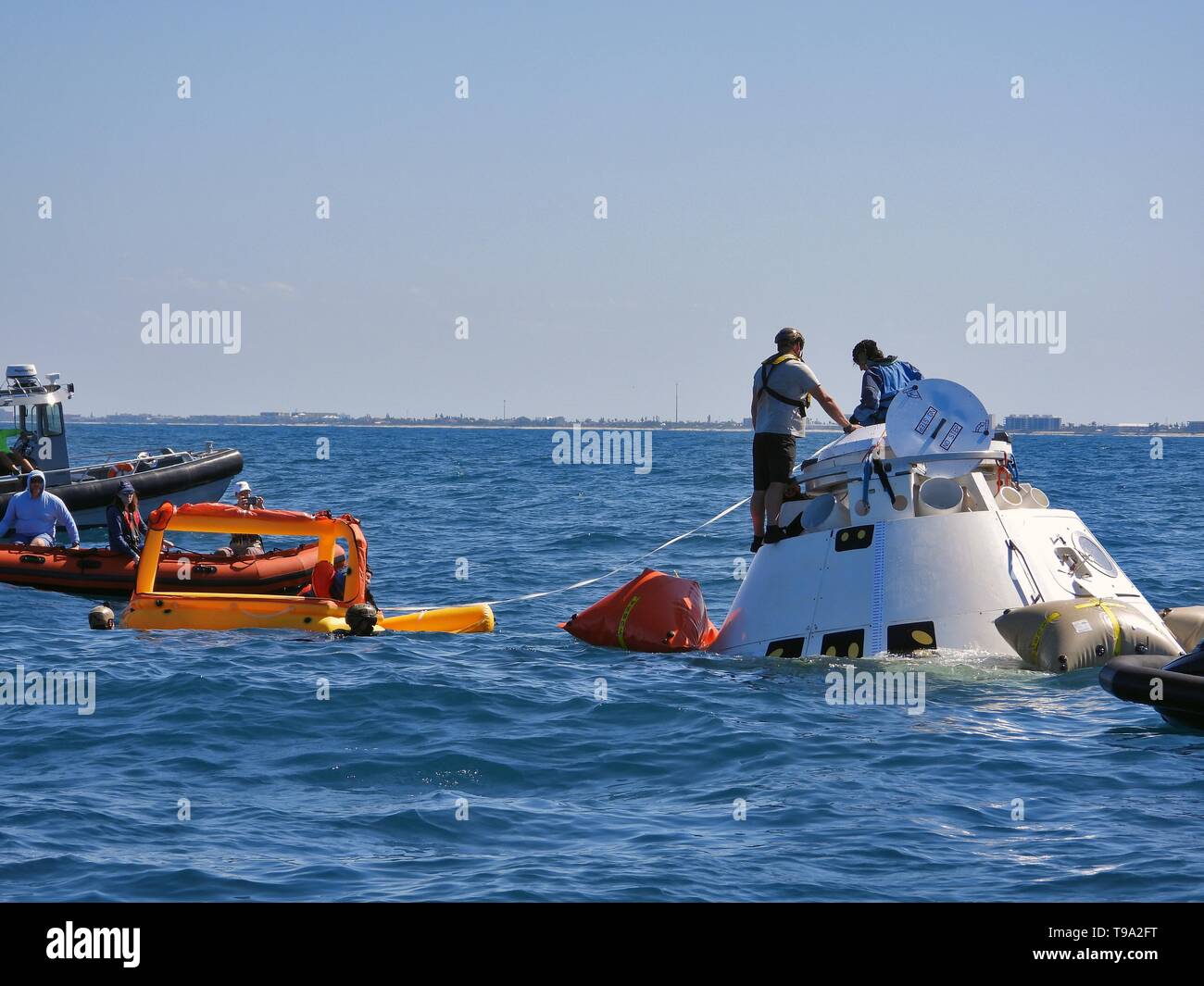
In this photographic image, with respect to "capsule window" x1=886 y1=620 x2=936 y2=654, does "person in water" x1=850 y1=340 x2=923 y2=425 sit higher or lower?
higher

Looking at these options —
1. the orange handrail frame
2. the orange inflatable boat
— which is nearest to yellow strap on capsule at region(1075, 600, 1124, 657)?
the orange handrail frame

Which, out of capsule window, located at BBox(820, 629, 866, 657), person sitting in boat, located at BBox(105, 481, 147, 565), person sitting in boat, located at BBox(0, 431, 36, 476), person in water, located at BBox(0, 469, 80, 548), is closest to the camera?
capsule window, located at BBox(820, 629, 866, 657)

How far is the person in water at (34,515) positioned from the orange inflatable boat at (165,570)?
0.58 meters

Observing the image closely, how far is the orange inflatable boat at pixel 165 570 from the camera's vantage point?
710 inches

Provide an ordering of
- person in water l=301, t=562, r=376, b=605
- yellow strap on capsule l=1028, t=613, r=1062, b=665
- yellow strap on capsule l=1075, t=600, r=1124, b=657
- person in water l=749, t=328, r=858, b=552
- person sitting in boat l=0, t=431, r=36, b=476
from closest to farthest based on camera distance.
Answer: yellow strap on capsule l=1028, t=613, r=1062, b=665, yellow strap on capsule l=1075, t=600, r=1124, b=657, person in water l=749, t=328, r=858, b=552, person in water l=301, t=562, r=376, b=605, person sitting in boat l=0, t=431, r=36, b=476

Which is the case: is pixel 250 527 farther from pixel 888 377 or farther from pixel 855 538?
pixel 888 377

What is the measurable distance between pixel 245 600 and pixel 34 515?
7.80 m

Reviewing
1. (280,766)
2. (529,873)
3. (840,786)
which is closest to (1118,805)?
(840,786)

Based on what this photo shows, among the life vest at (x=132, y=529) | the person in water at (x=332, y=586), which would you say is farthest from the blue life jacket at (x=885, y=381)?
the life vest at (x=132, y=529)

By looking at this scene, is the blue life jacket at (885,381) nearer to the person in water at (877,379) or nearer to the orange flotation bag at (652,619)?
the person in water at (877,379)

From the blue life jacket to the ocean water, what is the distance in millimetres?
2959

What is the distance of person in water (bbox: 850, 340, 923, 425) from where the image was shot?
532 inches

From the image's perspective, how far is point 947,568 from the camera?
11508 mm

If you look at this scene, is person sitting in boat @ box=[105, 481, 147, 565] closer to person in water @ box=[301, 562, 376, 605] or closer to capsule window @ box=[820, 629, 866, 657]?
person in water @ box=[301, 562, 376, 605]
